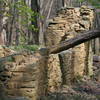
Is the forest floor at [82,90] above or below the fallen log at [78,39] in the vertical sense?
below

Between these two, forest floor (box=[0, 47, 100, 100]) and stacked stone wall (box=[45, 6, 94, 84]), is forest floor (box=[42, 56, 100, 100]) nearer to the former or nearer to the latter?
forest floor (box=[0, 47, 100, 100])

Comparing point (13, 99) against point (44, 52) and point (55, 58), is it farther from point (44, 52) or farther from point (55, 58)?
point (55, 58)

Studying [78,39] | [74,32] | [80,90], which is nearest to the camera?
[78,39]

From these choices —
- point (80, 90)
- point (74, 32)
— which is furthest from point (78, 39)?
point (74, 32)

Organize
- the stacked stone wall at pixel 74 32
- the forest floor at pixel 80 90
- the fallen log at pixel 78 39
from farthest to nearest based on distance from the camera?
the stacked stone wall at pixel 74 32, the forest floor at pixel 80 90, the fallen log at pixel 78 39

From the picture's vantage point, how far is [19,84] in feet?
28.4

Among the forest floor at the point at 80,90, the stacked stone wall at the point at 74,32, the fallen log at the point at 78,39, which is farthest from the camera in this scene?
the stacked stone wall at the point at 74,32

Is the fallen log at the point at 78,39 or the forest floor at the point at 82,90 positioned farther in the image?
the forest floor at the point at 82,90

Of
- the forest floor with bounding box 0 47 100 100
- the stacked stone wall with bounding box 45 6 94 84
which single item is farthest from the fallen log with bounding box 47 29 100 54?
the stacked stone wall with bounding box 45 6 94 84

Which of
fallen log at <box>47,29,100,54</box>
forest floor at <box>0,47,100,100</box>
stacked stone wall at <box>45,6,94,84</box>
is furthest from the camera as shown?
stacked stone wall at <box>45,6,94,84</box>

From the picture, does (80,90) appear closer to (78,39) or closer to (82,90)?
(82,90)

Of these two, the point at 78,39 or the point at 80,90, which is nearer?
the point at 78,39

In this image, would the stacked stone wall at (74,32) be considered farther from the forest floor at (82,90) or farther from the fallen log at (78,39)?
the fallen log at (78,39)

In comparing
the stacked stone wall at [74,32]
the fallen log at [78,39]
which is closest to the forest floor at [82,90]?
the stacked stone wall at [74,32]
